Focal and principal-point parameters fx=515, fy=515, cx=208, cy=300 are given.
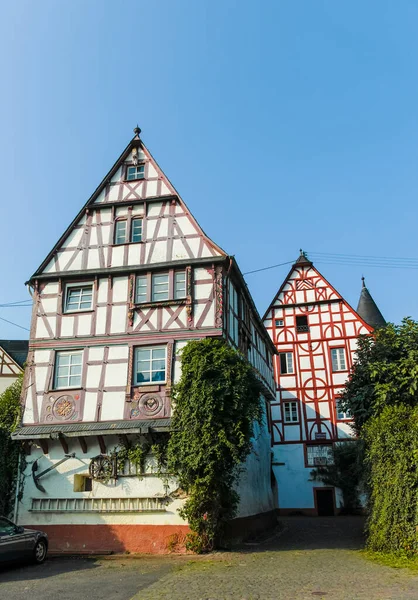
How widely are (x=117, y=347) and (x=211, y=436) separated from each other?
491 cm

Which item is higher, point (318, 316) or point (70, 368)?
point (318, 316)

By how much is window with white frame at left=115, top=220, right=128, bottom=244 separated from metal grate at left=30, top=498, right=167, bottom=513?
906 centimetres

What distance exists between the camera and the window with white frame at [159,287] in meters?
18.1

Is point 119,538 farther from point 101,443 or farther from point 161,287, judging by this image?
point 161,287

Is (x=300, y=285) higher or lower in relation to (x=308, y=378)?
higher

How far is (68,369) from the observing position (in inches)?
702

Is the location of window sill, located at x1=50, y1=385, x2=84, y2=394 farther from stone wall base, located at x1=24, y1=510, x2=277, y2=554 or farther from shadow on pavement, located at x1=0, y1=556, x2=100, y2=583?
shadow on pavement, located at x1=0, y1=556, x2=100, y2=583

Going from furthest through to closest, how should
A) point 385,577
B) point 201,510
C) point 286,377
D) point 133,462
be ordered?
point 286,377 < point 133,462 < point 201,510 < point 385,577

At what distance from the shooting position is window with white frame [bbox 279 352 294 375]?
108ft

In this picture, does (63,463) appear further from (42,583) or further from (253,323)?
(253,323)

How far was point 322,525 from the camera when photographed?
2359 cm

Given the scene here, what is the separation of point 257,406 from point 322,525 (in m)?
11.5

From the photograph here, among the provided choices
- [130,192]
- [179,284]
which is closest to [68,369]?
[179,284]

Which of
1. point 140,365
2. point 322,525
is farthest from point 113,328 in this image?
point 322,525
